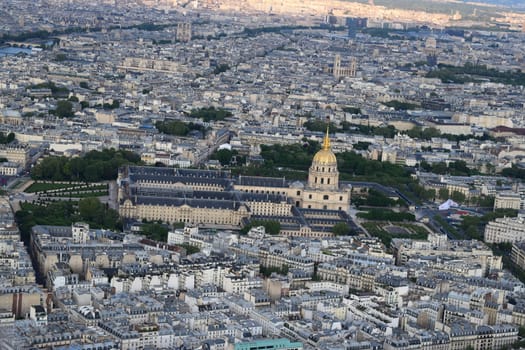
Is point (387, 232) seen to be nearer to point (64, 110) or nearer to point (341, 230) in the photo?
Result: point (341, 230)

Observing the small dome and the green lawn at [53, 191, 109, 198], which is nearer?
the green lawn at [53, 191, 109, 198]

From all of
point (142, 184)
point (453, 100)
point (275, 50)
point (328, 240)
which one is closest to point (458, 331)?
point (328, 240)

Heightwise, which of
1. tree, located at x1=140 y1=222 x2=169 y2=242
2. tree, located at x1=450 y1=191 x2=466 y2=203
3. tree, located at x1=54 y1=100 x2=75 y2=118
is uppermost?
tree, located at x1=54 y1=100 x2=75 y2=118

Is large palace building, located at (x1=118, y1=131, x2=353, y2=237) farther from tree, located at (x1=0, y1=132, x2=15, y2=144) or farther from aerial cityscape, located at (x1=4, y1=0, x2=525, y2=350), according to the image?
tree, located at (x1=0, y1=132, x2=15, y2=144)

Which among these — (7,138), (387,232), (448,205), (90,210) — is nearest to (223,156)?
(7,138)

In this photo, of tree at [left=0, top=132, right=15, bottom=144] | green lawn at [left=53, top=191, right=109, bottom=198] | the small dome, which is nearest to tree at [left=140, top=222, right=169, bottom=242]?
green lawn at [left=53, top=191, right=109, bottom=198]

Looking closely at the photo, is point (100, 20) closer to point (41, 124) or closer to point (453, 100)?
point (453, 100)
